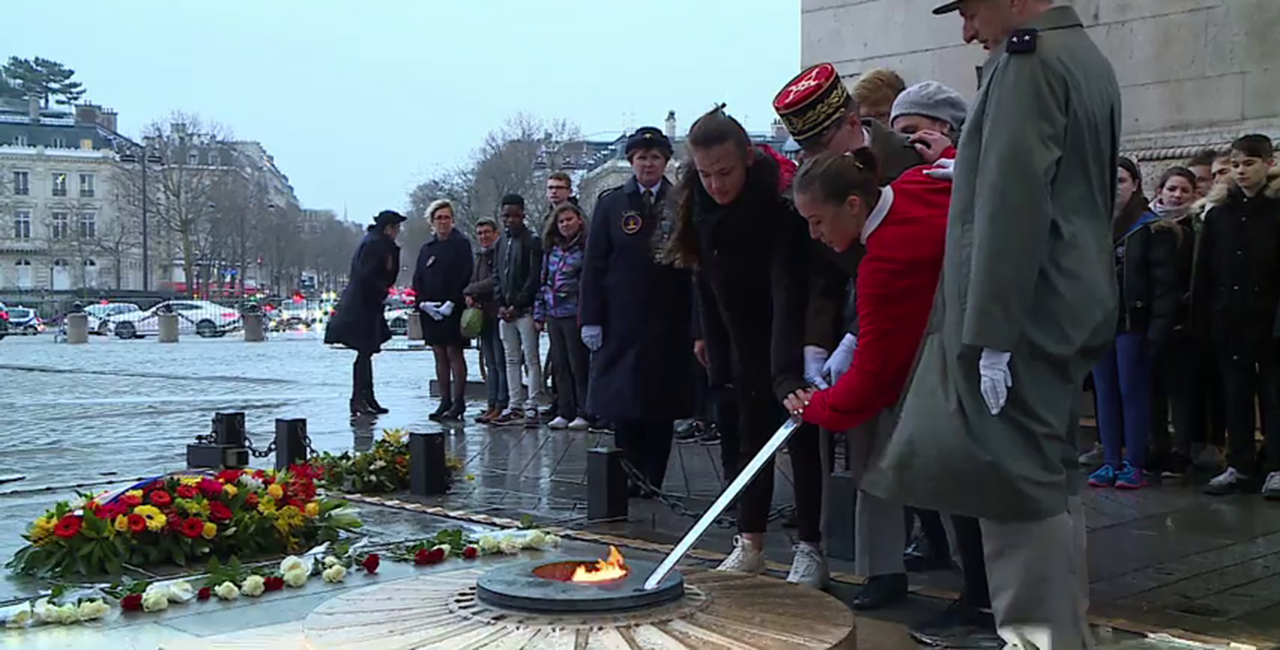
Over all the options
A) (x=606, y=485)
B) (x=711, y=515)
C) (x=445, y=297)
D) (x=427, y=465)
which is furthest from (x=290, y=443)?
(x=711, y=515)

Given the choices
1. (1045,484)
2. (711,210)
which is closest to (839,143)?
(711,210)

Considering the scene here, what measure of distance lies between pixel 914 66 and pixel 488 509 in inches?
195

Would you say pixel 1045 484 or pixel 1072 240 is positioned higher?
pixel 1072 240

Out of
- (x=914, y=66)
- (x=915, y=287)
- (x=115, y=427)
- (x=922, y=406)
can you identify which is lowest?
(x=115, y=427)

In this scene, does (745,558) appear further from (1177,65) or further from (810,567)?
(1177,65)

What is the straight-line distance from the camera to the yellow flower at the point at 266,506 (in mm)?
5719

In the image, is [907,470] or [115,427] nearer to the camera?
[907,470]

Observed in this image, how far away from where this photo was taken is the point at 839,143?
15.4 ft

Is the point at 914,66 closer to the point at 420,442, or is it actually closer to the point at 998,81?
the point at 420,442

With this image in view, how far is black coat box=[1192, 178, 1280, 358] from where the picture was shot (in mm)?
7199

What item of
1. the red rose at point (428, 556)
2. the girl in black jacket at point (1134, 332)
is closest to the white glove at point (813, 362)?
the red rose at point (428, 556)

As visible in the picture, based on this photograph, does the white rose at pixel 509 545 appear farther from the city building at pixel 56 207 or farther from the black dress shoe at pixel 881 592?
the city building at pixel 56 207

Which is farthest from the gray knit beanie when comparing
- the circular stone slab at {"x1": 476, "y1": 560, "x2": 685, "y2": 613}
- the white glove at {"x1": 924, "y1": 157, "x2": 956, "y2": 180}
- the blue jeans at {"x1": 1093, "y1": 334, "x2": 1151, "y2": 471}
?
the blue jeans at {"x1": 1093, "y1": 334, "x2": 1151, "y2": 471}

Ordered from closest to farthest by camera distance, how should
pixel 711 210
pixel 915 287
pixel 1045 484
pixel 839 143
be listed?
pixel 1045 484 → pixel 915 287 → pixel 839 143 → pixel 711 210
